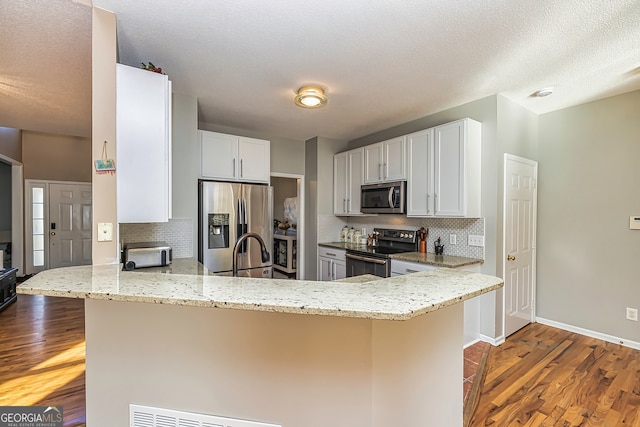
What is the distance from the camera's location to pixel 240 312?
123 centimetres

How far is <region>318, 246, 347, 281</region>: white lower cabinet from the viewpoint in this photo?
4.09 metres

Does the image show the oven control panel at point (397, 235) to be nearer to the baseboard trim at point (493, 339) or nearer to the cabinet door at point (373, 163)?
the cabinet door at point (373, 163)

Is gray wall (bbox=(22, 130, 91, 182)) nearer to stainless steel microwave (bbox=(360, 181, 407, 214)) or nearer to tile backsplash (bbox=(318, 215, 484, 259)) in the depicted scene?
tile backsplash (bbox=(318, 215, 484, 259))

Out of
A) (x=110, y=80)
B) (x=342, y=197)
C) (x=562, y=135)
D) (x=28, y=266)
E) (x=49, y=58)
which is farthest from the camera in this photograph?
(x=28, y=266)

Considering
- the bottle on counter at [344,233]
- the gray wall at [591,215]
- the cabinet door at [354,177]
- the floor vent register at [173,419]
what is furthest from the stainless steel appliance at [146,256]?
the gray wall at [591,215]

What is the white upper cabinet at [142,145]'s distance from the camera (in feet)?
5.83

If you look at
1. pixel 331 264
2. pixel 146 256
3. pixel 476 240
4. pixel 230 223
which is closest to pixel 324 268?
pixel 331 264

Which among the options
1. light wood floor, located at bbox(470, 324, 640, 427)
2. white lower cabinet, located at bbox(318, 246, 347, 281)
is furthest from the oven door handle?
light wood floor, located at bbox(470, 324, 640, 427)

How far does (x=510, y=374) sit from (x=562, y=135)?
2.62m

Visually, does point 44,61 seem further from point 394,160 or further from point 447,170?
point 447,170

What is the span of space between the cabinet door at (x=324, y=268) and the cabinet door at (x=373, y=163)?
1.29 m

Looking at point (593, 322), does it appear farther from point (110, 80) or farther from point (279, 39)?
point (110, 80)

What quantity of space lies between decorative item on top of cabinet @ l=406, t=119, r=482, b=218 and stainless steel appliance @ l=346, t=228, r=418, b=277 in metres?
0.54

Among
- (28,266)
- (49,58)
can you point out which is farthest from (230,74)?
(28,266)
